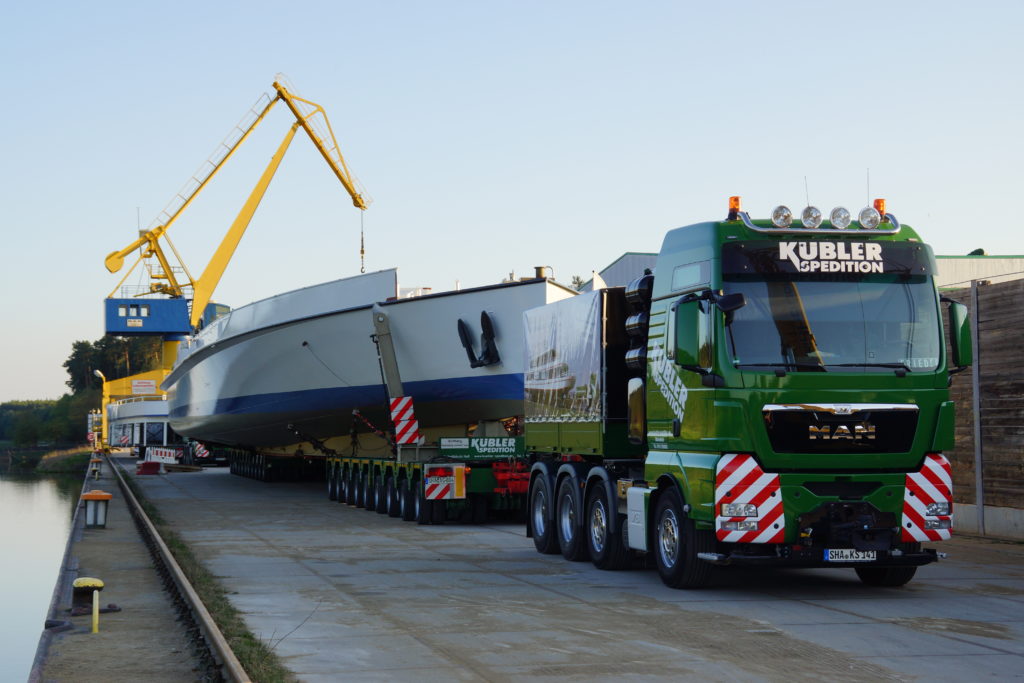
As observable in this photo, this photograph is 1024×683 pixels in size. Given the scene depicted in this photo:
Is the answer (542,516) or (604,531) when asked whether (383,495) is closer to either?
(542,516)

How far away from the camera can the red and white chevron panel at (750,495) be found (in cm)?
1023

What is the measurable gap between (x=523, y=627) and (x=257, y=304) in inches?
791

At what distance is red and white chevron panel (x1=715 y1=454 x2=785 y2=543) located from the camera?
1023 cm

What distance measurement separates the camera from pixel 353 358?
25234 mm

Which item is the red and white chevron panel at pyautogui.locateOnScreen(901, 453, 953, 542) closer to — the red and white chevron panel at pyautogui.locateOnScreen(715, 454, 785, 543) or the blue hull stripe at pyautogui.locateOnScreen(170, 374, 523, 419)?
the red and white chevron panel at pyautogui.locateOnScreen(715, 454, 785, 543)

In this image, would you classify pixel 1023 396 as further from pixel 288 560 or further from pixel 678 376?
pixel 288 560

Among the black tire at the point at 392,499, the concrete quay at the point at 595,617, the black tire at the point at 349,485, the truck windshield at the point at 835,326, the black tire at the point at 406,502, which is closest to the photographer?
the concrete quay at the point at 595,617

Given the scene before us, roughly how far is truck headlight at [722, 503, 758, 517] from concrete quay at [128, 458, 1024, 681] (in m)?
0.79

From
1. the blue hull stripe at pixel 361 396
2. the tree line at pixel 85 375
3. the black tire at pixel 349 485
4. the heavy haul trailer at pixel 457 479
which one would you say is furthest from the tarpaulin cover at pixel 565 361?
the tree line at pixel 85 375

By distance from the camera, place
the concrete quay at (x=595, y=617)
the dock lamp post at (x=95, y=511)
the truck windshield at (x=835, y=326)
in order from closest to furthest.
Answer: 1. the concrete quay at (x=595, y=617)
2. the truck windshield at (x=835, y=326)
3. the dock lamp post at (x=95, y=511)

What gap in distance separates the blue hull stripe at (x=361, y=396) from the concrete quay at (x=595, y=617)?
246 inches

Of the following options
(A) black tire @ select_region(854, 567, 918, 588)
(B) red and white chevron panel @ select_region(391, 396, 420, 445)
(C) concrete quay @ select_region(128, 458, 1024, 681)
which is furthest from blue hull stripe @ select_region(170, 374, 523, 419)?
(A) black tire @ select_region(854, 567, 918, 588)

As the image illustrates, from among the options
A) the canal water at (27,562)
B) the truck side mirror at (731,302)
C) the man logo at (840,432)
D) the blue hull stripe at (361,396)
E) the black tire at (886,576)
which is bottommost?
the canal water at (27,562)

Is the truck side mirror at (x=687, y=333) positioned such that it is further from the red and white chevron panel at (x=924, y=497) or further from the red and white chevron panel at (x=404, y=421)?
the red and white chevron panel at (x=404, y=421)
